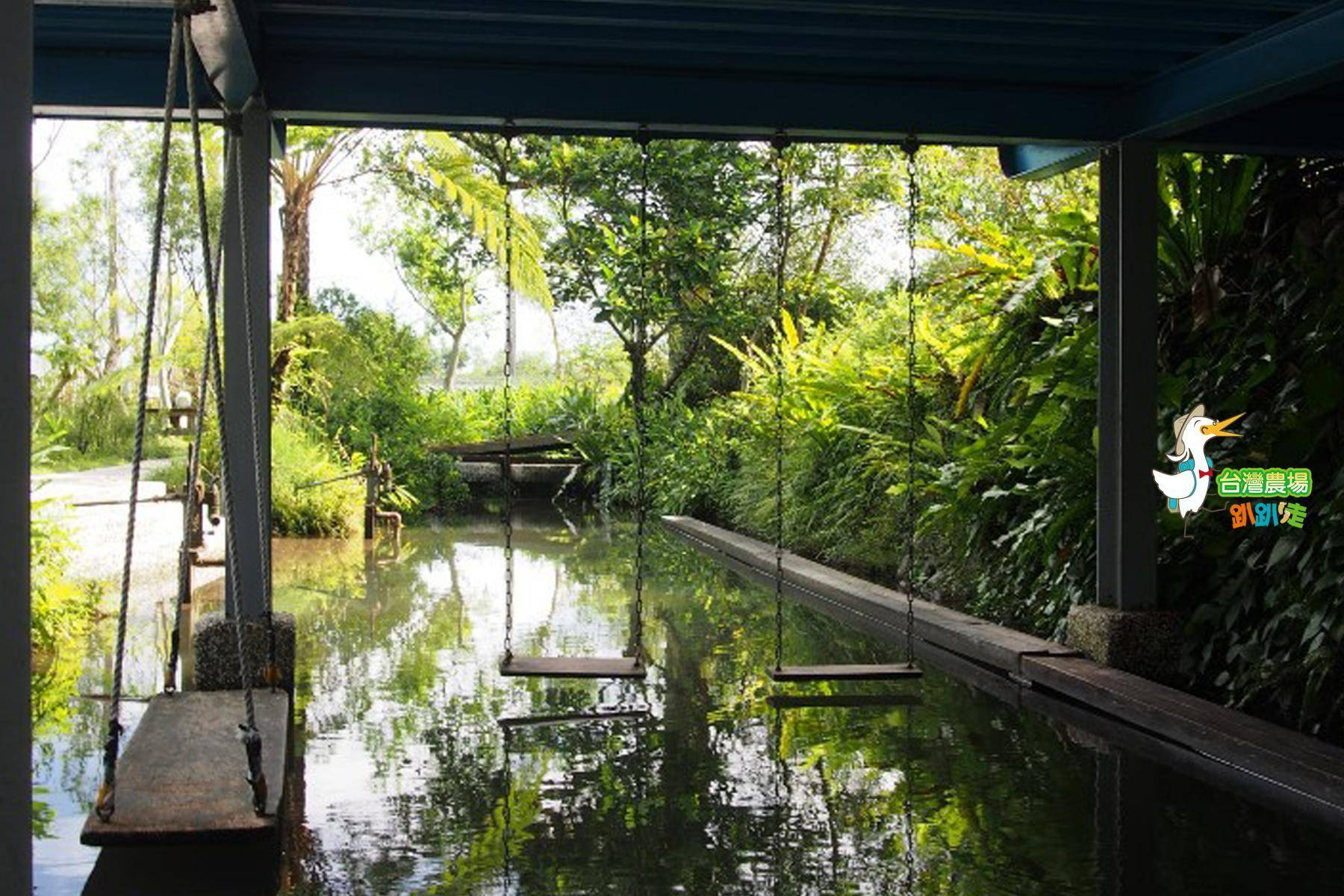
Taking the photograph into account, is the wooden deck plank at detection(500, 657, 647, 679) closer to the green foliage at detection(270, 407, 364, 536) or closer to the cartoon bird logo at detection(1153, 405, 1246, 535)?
the cartoon bird logo at detection(1153, 405, 1246, 535)

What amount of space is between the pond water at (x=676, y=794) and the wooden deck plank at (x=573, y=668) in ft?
0.97

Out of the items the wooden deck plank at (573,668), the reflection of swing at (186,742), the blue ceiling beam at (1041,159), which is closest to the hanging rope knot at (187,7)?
the reflection of swing at (186,742)

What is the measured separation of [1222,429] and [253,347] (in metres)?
4.70

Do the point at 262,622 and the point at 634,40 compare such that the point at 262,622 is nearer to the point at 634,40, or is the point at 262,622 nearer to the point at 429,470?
the point at 634,40

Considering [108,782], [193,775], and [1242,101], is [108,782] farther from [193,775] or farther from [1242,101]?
[1242,101]

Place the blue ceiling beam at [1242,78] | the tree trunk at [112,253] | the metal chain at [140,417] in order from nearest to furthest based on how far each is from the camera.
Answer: the metal chain at [140,417]
the blue ceiling beam at [1242,78]
the tree trunk at [112,253]

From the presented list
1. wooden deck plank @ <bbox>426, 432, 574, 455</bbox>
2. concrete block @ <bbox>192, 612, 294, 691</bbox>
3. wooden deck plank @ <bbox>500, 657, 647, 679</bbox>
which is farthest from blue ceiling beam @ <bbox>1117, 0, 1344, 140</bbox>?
wooden deck plank @ <bbox>426, 432, 574, 455</bbox>

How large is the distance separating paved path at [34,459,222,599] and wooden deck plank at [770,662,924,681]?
4267 millimetres

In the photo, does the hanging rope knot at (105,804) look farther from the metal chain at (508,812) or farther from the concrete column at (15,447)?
the concrete column at (15,447)

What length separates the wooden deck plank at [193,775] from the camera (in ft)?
12.8

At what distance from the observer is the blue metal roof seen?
5.76m

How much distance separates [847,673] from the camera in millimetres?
6480

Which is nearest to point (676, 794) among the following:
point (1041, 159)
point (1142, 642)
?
point (1142, 642)

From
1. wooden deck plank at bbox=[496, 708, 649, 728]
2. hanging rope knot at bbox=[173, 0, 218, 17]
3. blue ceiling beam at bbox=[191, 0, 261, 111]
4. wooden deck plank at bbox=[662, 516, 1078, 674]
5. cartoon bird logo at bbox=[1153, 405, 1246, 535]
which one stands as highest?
blue ceiling beam at bbox=[191, 0, 261, 111]
